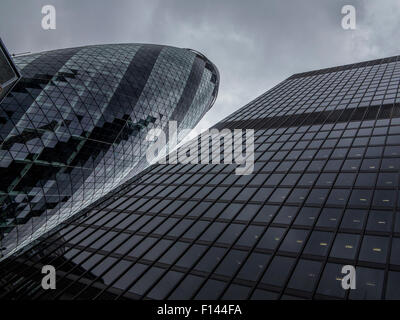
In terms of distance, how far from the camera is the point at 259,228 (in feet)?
68.2

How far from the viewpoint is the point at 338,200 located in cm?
2106

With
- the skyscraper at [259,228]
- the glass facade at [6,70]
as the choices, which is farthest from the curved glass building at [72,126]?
the glass facade at [6,70]

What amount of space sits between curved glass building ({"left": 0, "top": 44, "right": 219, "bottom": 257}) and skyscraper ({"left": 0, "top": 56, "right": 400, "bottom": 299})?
9875mm

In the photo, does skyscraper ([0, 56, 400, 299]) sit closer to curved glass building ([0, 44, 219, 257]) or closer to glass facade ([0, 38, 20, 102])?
curved glass building ([0, 44, 219, 257])

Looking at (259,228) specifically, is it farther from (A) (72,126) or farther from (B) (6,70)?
(A) (72,126)

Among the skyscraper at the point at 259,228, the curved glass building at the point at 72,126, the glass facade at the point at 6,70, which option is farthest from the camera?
the curved glass building at the point at 72,126

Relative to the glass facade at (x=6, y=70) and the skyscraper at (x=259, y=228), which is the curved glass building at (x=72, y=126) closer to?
the skyscraper at (x=259, y=228)

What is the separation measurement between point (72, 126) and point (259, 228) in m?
32.8

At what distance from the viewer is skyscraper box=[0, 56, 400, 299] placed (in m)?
15.8

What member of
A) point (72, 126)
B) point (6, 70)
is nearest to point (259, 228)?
point (6, 70)

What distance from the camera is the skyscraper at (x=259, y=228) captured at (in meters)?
15.8

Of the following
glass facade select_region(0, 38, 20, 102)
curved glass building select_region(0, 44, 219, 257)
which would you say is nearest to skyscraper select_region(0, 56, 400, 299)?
curved glass building select_region(0, 44, 219, 257)

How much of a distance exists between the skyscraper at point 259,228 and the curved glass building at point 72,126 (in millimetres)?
9875

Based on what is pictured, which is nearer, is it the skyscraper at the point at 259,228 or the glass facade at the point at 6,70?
the skyscraper at the point at 259,228
